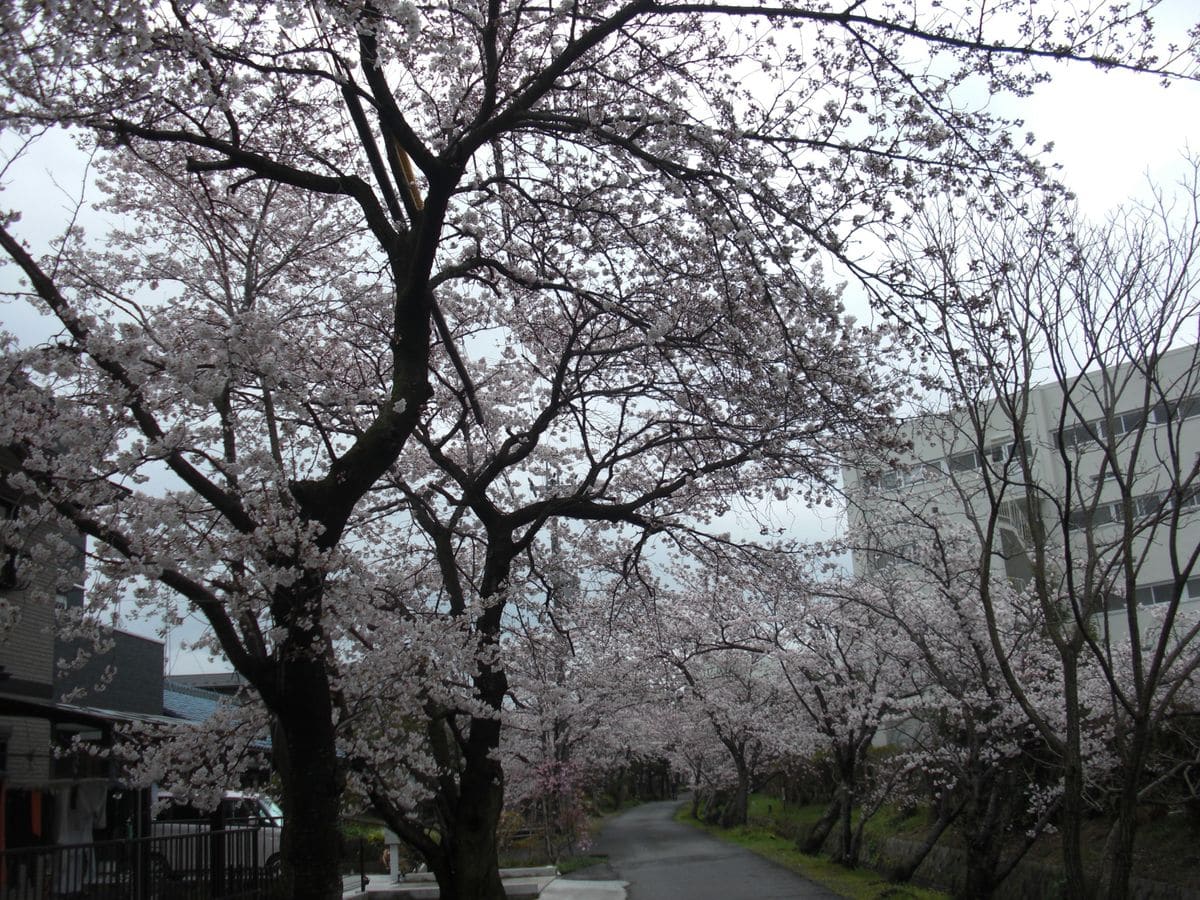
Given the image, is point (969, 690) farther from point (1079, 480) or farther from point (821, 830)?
point (821, 830)

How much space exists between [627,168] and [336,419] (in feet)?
11.9

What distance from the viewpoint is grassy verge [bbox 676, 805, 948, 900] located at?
17125 mm

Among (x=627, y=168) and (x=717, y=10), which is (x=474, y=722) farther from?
(x=717, y=10)

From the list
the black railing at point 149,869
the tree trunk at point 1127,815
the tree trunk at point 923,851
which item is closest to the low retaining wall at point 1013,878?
the tree trunk at point 923,851

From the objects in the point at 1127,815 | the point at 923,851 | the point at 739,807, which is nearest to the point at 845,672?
the point at 923,851

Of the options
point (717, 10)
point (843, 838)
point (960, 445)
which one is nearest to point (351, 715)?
point (717, 10)

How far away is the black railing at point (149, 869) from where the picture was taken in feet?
26.1

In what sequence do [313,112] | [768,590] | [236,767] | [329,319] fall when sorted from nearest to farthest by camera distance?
[313,112] < [236,767] < [329,319] < [768,590]

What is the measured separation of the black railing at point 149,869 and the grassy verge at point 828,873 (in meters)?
10.1

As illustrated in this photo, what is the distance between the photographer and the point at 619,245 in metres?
8.78

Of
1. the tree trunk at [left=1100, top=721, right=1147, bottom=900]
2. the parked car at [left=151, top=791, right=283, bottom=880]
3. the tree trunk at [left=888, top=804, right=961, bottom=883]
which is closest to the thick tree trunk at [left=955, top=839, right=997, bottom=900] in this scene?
the tree trunk at [left=888, top=804, right=961, bottom=883]

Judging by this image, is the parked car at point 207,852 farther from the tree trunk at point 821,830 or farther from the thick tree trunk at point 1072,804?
the tree trunk at point 821,830

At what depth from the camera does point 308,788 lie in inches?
283

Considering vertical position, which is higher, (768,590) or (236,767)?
(768,590)
